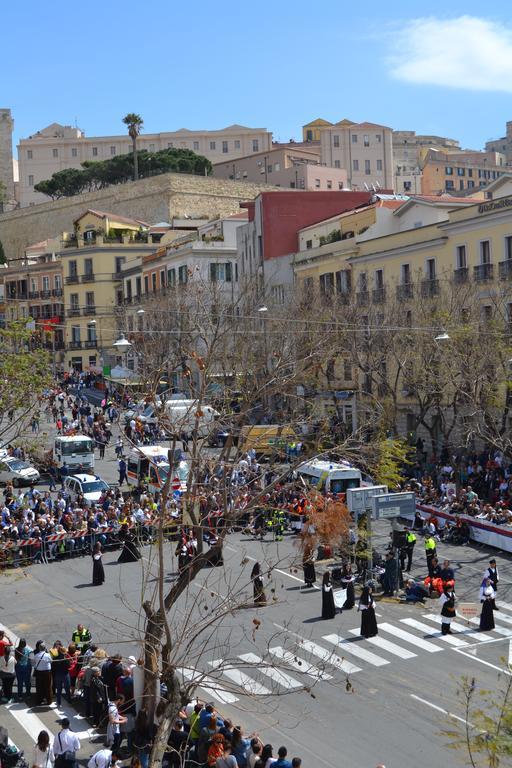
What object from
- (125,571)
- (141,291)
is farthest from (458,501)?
(141,291)

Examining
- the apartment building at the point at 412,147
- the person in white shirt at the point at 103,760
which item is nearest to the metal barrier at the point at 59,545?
the person in white shirt at the point at 103,760

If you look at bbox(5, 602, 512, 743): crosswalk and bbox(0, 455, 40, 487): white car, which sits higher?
bbox(0, 455, 40, 487): white car

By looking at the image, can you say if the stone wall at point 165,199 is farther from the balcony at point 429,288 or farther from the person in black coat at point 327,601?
the person in black coat at point 327,601

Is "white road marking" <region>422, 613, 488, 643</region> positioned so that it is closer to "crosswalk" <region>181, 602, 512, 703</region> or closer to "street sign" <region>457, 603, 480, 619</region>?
"crosswalk" <region>181, 602, 512, 703</region>

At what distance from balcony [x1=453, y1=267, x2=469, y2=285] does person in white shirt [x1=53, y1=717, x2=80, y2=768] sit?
93.0 feet

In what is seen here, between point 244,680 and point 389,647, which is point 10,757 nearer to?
point 244,680

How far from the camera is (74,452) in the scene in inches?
1620

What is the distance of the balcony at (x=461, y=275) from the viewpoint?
39844mm

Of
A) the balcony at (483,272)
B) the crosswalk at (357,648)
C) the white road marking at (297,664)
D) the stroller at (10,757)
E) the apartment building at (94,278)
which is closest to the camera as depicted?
the stroller at (10,757)

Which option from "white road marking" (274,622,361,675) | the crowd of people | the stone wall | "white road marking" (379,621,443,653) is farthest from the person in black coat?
the stone wall

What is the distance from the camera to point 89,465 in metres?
41.4

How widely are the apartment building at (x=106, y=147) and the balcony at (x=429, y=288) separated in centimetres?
9467

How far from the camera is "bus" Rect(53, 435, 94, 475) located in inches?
1603

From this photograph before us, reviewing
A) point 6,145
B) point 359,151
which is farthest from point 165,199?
point 6,145
